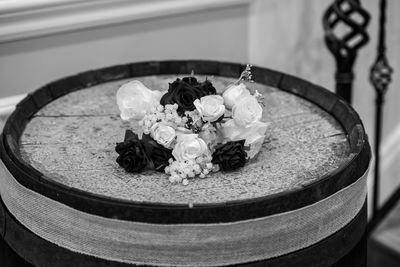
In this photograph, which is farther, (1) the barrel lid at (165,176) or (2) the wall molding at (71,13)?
(2) the wall molding at (71,13)

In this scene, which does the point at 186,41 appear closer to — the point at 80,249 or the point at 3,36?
the point at 3,36

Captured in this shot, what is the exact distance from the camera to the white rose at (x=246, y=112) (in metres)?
1.01

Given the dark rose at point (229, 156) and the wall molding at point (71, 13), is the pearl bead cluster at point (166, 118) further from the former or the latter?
the wall molding at point (71, 13)

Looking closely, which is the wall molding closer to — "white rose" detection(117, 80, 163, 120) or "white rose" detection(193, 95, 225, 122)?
"white rose" detection(117, 80, 163, 120)

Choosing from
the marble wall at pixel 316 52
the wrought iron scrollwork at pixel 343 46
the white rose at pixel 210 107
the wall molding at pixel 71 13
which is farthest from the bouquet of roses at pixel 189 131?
the marble wall at pixel 316 52

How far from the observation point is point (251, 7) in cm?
199

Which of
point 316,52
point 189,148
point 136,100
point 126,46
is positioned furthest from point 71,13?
point 316,52

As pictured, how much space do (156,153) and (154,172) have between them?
0.03 metres

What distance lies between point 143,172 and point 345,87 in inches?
38.7

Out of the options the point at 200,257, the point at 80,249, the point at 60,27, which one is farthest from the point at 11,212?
the point at 60,27

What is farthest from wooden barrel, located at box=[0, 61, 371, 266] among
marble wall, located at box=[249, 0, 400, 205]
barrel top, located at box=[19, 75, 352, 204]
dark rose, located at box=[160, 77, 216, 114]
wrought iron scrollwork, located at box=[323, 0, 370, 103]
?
marble wall, located at box=[249, 0, 400, 205]

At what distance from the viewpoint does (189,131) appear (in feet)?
3.35

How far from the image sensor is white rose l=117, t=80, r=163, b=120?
1.05 metres

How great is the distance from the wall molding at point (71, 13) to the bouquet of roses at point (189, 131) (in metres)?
0.56
